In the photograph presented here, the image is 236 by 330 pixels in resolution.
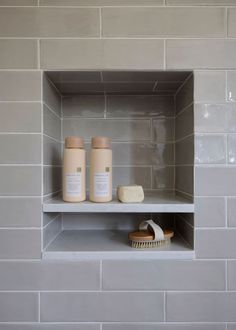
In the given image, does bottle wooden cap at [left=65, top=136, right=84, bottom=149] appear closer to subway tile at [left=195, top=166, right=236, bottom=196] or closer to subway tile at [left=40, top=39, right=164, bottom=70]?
subway tile at [left=40, top=39, right=164, bottom=70]

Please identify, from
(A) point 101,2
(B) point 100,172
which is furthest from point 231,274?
(A) point 101,2

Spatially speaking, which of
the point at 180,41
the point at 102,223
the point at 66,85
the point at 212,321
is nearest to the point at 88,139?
the point at 66,85

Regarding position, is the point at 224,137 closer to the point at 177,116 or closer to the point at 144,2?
the point at 177,116

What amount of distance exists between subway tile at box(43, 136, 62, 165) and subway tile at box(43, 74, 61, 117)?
0.33 feet

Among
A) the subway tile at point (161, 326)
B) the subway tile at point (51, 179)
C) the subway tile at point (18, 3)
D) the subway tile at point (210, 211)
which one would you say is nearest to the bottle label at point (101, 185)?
A: the subway tile at point (51, 179)

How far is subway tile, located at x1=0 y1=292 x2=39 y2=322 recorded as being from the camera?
1.96 ft

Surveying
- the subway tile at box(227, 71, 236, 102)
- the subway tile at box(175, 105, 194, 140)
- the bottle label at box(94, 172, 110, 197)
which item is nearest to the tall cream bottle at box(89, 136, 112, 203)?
the bottle label at box(94, 172, 110, 197)

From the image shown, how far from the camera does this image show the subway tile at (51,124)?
0.63 m

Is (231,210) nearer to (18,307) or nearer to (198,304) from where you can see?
(198,304)

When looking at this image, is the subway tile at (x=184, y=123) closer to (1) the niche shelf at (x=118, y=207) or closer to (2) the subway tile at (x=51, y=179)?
(1) the niche shelf at (x=118, y=207)

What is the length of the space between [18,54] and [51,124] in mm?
196

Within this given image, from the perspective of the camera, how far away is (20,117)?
0.59 metres

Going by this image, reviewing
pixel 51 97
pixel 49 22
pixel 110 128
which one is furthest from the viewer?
pixel 110 128

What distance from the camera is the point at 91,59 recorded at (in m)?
0.59
